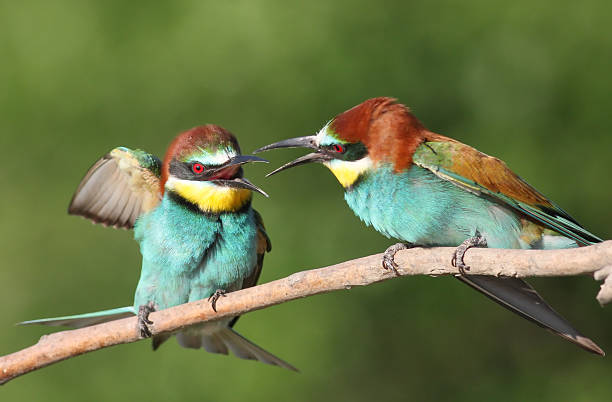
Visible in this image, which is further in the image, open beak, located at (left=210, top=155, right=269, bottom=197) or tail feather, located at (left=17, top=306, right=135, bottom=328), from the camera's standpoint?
tail feather, located at (left=17, top=306, right=135, bottom=328)

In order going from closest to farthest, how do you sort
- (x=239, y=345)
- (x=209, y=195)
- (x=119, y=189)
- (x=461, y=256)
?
(x=461, y=256)
(x=209, y=195)
(x=119, y=189)
(x=239, y=345)

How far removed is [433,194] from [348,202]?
11.1 inches

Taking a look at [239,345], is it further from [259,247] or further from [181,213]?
[181,213]

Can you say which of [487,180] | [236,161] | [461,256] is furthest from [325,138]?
[461,256]

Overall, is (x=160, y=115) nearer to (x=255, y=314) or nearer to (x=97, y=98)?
(x=97, y=98)

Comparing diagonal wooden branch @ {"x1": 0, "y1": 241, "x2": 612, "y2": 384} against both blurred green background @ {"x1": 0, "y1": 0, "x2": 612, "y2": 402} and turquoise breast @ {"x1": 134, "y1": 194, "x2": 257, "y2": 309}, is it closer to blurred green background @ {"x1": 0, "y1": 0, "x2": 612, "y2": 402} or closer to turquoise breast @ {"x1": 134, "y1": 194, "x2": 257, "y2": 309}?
turquoise breast @ {"x1": 134, "y1": 194, "x2": 257, "y2": 309}

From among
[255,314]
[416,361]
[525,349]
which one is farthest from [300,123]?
[525,349]

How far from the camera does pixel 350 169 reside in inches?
109

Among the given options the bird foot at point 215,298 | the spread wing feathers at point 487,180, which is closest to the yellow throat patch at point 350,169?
the spread wing feathers at point 487,180

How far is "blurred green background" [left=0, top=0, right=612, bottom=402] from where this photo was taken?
4375mm

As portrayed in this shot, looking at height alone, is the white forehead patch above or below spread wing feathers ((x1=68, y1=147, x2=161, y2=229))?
above

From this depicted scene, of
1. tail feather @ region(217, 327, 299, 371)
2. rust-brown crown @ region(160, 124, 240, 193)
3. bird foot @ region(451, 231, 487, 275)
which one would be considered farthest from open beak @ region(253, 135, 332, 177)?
tail feather @ region(217, 327, 299, 371)

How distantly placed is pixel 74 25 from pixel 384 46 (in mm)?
1807

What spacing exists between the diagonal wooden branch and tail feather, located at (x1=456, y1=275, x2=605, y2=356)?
209 mm
